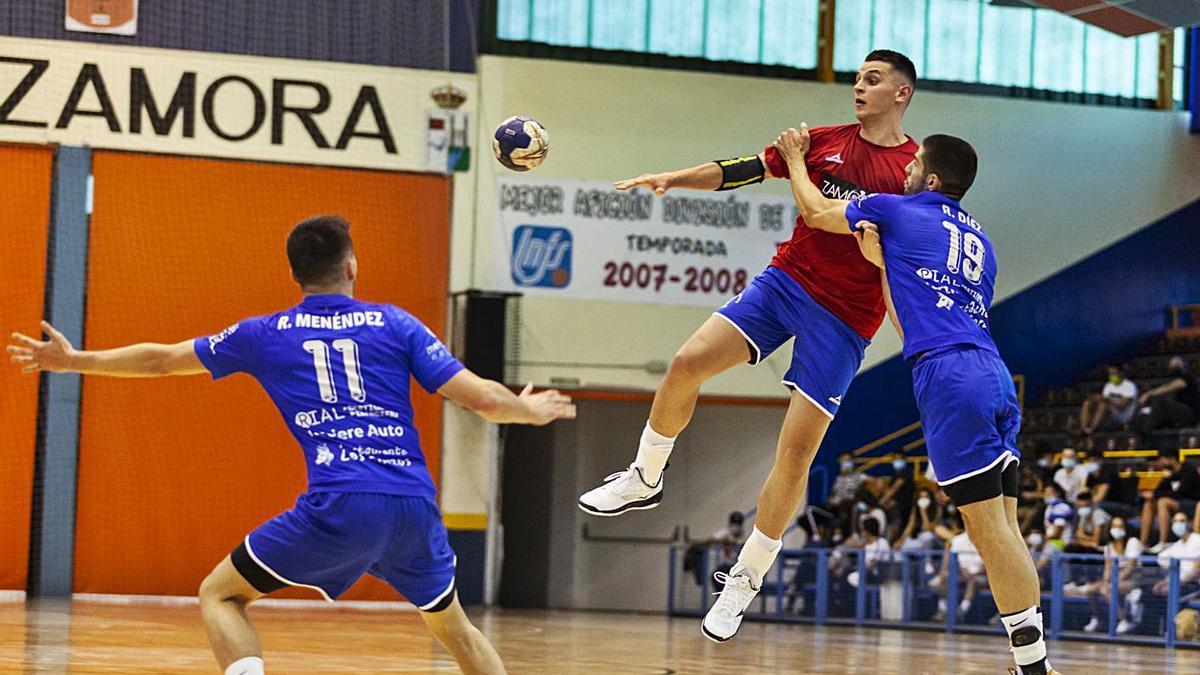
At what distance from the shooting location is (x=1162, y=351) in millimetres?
25016

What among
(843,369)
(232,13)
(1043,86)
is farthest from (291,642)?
(1043,86)

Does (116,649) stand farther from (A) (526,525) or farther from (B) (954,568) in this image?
(A) (526,525)

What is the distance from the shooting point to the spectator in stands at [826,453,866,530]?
21.6 meters

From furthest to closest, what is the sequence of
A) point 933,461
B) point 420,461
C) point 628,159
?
point 628,159
point 933,461
point 420,461

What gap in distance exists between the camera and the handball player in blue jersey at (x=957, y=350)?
696cm

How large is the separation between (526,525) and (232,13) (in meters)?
9.28

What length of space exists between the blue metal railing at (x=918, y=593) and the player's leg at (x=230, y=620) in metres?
12.1

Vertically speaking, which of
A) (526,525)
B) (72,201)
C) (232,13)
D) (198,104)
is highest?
(232,13)

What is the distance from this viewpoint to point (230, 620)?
5.79 m

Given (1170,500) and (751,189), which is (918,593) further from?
(751,189)

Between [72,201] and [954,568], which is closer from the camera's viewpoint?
[954,568]

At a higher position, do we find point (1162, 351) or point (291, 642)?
point (1162, 351)

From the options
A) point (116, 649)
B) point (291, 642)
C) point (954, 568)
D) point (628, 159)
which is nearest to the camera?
point (116, 649)

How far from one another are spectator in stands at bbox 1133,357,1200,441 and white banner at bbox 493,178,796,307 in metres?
5.55
